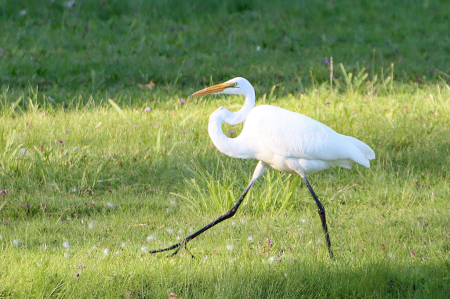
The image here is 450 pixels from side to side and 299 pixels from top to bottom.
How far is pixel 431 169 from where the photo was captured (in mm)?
5055

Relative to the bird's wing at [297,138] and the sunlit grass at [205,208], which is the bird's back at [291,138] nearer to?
the bird's wing at [297,138]

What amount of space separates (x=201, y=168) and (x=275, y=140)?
121cm

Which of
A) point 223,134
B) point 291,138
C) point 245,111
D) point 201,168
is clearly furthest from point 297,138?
point 201,168

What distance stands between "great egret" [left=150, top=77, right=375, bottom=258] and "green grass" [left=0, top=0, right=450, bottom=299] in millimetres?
472

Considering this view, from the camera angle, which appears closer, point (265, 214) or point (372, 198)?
point (265, 214)

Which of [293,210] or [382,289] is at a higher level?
[382,289]

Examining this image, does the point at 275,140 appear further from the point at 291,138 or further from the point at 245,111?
the point at 245,111

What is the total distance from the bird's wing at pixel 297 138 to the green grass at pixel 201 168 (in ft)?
1.88

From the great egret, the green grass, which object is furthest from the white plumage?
the green grass

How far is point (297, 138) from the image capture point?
365 centimetres

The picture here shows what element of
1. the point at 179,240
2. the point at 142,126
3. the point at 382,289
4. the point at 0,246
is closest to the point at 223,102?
the point at 142,126

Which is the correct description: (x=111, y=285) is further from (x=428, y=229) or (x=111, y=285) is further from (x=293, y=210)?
(x=428, y=229)

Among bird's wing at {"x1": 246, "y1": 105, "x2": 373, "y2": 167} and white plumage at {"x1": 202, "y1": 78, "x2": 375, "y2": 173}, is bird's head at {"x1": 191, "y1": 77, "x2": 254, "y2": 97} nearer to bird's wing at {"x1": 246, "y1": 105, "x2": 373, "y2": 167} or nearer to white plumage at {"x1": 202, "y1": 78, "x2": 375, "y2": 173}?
white plumage at {"x1": 202, "y1": 78, "x2": 375, "y2": 173}

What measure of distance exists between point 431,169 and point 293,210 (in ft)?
5.09
